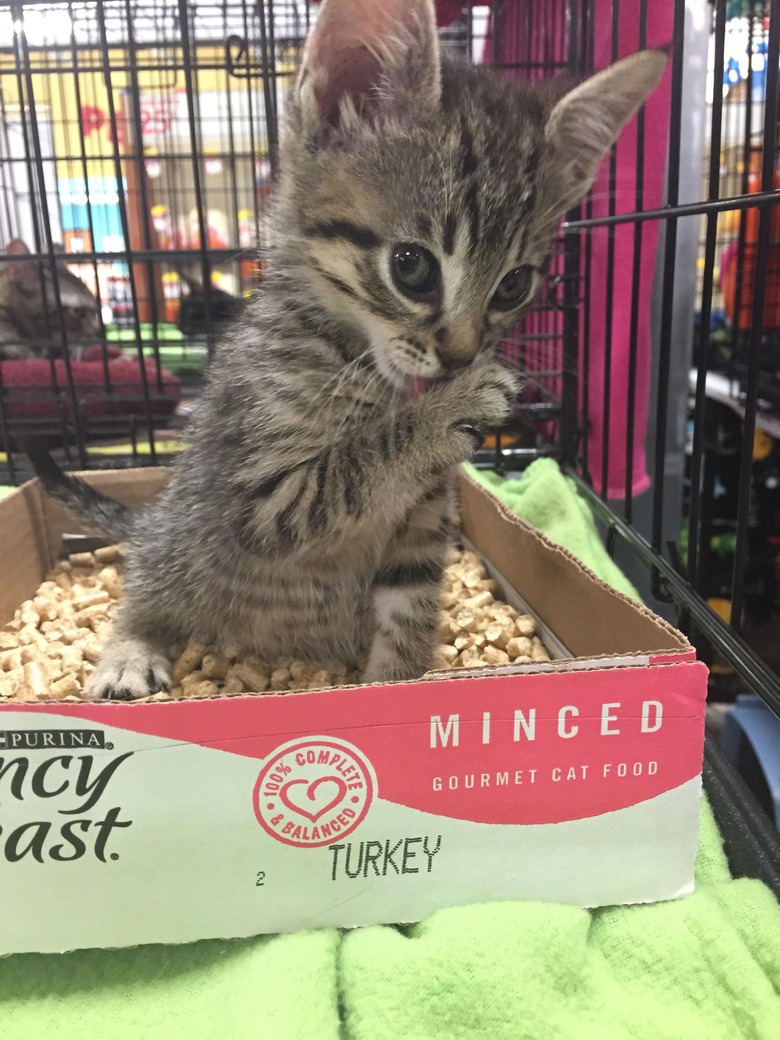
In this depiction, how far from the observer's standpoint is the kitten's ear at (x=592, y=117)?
874 mm

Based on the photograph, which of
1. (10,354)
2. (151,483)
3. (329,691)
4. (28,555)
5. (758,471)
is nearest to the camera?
(329,691)

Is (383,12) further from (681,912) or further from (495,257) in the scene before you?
(681,912)

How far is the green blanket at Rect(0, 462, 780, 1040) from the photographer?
636mm

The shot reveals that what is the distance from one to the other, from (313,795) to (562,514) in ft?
3.14

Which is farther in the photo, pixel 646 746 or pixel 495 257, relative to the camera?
pixel 495 257

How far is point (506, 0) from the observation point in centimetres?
175

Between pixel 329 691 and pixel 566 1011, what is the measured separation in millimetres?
340

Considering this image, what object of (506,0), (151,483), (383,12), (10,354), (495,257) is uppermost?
(506,0)

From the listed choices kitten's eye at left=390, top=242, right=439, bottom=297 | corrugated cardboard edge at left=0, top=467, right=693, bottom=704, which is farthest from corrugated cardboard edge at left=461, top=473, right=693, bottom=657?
kitten's eye at left=390, top=242, right=439, bottom=297

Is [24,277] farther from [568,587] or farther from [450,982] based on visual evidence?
[450,982]

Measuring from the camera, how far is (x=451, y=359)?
2.83 feet

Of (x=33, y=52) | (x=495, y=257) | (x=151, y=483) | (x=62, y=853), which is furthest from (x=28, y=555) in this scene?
(x=33, y=52)

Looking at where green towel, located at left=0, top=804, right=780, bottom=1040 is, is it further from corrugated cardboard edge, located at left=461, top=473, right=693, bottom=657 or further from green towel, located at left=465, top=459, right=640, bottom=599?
green towel, located at left=465, top=459, right=640, bottom=599

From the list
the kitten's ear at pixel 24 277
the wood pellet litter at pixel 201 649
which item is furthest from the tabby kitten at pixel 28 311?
the wood pellet litter at pixel 201 649
